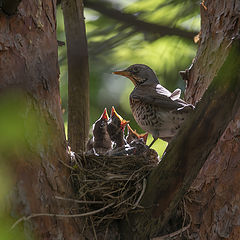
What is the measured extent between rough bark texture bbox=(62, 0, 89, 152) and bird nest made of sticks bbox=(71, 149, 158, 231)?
691 millimetres

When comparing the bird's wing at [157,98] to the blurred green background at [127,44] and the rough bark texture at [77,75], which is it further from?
the blurred green background at [127,44]

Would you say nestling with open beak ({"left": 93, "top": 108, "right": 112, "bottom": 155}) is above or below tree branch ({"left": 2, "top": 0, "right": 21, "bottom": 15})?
below

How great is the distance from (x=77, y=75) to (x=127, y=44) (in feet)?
4.90

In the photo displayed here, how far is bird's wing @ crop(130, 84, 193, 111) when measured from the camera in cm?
392

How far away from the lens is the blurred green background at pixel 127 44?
17.0 ft

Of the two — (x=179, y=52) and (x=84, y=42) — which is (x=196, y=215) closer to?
(x=84, y=42)

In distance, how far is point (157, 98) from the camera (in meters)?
4.16

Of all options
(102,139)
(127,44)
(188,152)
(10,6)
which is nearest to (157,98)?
(102,139)

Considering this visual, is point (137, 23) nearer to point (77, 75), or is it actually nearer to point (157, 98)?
point (157, 98)

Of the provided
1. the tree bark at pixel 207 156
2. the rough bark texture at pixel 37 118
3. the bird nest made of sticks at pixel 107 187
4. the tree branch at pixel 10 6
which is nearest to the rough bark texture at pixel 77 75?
the bird nest made of sticks at pixel 107 187

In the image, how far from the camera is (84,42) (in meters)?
3.91

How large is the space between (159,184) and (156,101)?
5.18 feet

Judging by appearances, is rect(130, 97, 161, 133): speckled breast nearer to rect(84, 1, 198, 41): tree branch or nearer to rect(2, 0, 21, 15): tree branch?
rect(84, 1, 198, 41): tree branch

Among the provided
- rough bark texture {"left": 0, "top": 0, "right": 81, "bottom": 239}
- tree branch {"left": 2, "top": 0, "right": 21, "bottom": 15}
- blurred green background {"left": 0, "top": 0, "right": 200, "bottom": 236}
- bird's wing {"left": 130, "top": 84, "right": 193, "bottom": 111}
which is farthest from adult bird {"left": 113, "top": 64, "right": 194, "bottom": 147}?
tree branch {"left": 2, "top": 0, "right": 21, "bottom": 15}
